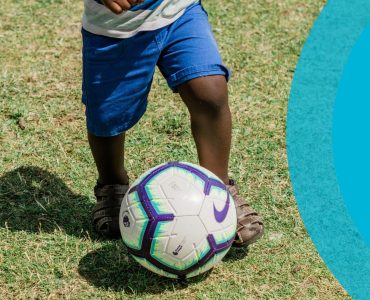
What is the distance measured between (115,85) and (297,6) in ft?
8.57

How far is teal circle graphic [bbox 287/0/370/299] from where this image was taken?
3.72m

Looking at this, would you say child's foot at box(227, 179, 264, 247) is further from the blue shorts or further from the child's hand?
the child's hand

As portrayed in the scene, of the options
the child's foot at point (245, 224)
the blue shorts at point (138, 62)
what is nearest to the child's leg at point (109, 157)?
the blue shorts at point (138, 62)

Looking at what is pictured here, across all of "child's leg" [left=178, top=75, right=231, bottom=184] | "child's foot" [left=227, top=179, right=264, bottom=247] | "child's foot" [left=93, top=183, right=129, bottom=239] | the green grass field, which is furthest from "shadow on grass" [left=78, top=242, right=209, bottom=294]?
"child's leg" [left=178, top=75, right=231, bottom=184]

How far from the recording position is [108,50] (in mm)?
3404

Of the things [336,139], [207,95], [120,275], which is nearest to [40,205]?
[120,275]

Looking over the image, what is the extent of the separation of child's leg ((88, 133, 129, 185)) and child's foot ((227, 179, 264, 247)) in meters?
0.53

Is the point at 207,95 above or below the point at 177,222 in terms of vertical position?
above

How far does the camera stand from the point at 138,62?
343 cm

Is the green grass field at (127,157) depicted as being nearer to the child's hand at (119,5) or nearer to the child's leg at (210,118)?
the child's leg at (210,118)

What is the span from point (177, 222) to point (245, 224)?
501mm

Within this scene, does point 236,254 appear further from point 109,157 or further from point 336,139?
point 336,139

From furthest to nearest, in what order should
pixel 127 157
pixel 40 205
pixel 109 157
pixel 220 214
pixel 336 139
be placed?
pixel 336 139
pixel 127 157
pixel 40 205
pixel 109 157
pixel 220 214

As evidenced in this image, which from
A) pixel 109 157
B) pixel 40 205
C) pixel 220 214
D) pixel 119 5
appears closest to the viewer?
pixel 119 5
